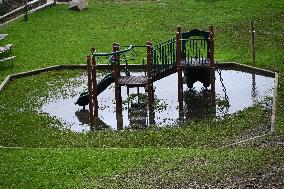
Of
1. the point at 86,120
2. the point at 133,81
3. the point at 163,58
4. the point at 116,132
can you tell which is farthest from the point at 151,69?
the point at 116,132

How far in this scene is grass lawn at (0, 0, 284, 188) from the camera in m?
17.9

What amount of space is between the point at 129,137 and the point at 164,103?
342cm

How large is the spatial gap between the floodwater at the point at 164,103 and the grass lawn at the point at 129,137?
1.91 feet

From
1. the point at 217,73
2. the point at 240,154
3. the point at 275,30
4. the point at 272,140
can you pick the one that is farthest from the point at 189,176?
the point at 275,30

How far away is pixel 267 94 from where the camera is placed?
25.0 metres

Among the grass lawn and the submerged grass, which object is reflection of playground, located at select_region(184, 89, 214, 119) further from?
the grass lawn

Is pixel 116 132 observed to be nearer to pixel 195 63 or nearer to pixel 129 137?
pixel 129 137

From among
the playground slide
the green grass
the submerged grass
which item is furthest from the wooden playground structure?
the green grass

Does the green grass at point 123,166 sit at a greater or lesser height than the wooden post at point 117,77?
lesser

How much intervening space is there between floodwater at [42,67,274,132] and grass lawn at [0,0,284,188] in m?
0.58

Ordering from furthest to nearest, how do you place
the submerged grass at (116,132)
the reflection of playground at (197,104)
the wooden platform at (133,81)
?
the wooden platform at (133,81), the reflection of playground at (197,104), the submerged grass at (116,132)

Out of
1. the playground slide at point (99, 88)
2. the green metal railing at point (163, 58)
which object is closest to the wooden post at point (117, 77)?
the playground slide at point (99, 88)

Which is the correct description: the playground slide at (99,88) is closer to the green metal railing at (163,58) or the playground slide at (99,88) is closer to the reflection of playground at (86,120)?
the reflection of playground at (86,120)

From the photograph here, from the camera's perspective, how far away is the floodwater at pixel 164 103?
2344 cm
